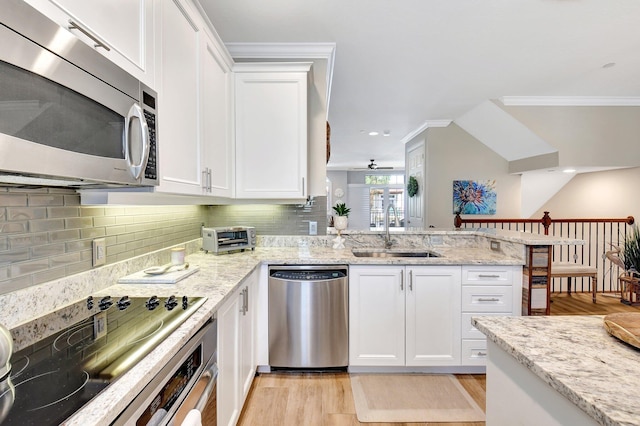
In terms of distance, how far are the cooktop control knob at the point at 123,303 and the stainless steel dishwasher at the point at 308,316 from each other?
109 cm

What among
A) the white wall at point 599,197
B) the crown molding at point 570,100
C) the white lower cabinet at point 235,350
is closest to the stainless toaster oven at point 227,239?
the white lower cabinet at point 235,350

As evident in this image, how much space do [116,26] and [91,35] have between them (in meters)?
0.17

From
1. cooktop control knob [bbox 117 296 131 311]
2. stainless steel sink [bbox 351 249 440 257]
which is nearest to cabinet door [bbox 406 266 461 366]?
stainless steel sink [bbox 351 249 440 257]

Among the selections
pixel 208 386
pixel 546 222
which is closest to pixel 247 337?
pixel 208 386

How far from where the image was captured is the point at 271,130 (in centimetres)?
242

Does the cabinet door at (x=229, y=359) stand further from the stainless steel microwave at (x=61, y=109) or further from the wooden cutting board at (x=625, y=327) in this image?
the wooden cutting board at (x=625, y=327)

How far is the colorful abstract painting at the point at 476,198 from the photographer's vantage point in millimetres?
4871

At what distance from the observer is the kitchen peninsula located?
77 cm

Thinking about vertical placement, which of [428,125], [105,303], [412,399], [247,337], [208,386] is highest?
[428,125]

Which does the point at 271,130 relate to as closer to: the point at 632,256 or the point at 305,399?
the point at 305,399

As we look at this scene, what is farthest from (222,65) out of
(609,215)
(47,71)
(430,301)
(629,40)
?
(609,215)

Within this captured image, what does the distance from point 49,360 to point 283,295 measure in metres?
1.50

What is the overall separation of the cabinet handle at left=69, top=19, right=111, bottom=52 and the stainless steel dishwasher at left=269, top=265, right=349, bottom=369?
1.64 m

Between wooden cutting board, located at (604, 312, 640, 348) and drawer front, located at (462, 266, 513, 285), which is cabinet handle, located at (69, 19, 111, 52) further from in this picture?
drawer front, located at (462, 266, 513, 285)
